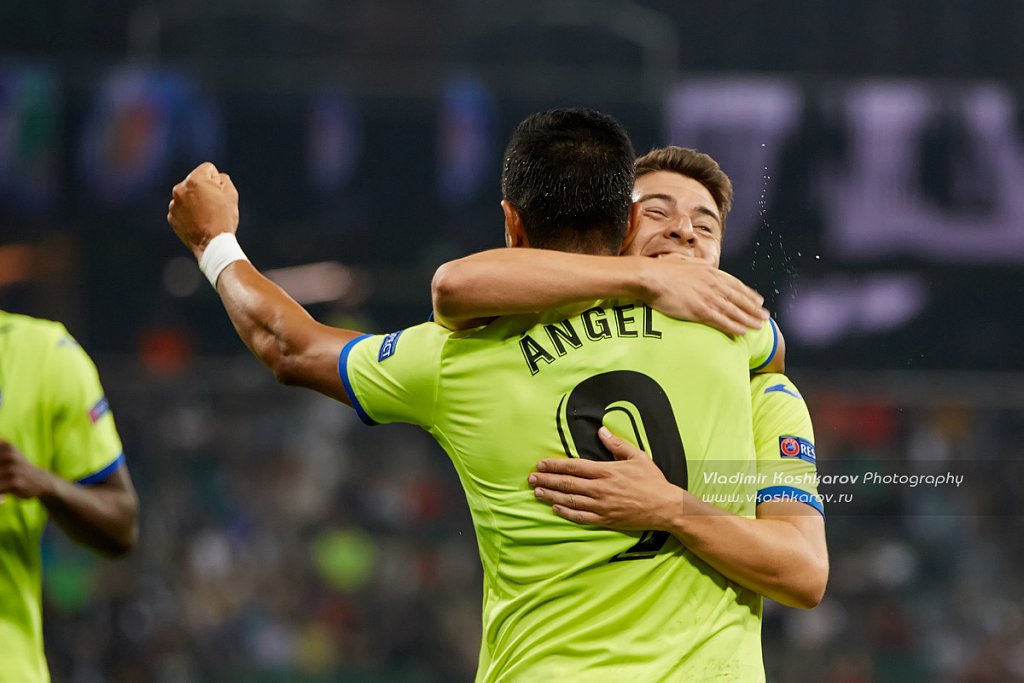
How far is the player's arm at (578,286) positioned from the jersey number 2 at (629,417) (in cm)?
15

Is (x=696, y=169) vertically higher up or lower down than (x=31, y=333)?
higher up

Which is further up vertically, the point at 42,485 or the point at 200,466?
the point at 42,485

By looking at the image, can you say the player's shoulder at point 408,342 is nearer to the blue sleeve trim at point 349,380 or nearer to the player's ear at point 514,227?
the blue sleeve trim at point 349,380

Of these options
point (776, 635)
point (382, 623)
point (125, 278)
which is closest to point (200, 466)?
point (382, 623)

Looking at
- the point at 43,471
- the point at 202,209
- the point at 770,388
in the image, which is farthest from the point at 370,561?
the point at 770,388

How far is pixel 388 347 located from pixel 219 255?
52cm

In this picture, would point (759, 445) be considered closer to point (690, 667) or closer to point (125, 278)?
point (690, 667)

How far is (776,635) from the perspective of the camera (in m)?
8.70

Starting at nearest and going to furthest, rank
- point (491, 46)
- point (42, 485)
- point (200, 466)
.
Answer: point (42, 485), point (200, 466), point (491, 46)

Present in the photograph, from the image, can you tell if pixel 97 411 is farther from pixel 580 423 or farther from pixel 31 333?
pixel 580 423

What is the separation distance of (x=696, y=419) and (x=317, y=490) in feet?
25.6

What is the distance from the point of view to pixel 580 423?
217cm

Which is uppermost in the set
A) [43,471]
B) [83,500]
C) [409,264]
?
[43,471]

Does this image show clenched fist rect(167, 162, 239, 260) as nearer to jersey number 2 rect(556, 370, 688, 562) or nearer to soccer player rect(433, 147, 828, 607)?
soccer player rect(433, 147, 828, 607)
